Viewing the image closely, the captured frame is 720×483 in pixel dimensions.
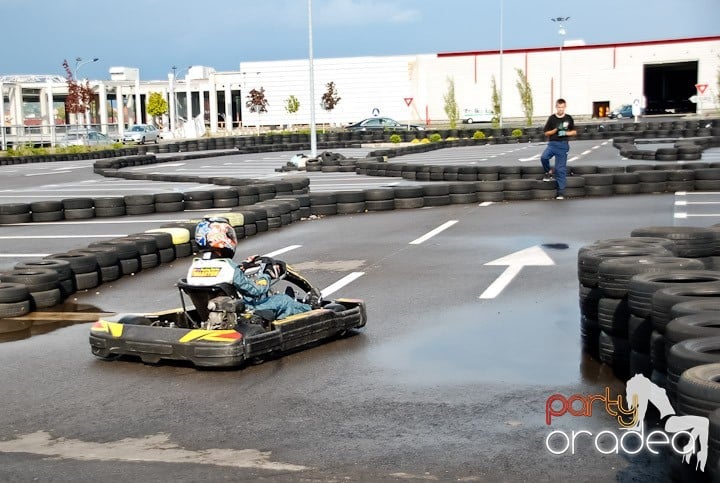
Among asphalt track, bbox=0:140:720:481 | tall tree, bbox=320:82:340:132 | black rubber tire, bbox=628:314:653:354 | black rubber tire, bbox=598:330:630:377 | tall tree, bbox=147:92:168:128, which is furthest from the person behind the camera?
tall tree, bbox=147:92:168:128

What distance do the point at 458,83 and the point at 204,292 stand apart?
227 feet

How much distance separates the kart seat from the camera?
7082mm

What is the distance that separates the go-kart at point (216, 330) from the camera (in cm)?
Result: 687

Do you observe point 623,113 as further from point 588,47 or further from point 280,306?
point 280,306

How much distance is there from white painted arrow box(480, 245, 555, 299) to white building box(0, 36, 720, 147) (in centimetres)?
5302

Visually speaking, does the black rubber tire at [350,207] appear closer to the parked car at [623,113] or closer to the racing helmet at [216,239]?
the racing helmet at [216,239]

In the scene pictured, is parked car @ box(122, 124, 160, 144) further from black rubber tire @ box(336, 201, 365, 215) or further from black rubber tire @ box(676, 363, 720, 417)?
black rubber tire @ box(676, 363, 720, 417)

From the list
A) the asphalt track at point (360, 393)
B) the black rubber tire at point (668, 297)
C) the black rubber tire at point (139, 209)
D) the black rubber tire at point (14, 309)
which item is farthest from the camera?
the black rubber tire at point (139, 209)

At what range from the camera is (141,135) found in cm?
5903

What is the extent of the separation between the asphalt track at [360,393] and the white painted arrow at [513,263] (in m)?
0.06


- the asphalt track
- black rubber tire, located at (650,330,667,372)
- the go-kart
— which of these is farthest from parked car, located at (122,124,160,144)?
black rubber tire, located at (650,330,667,372)

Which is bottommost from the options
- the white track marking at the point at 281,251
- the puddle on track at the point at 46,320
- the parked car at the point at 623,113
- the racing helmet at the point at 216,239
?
the puddle on track at the point at 46,320

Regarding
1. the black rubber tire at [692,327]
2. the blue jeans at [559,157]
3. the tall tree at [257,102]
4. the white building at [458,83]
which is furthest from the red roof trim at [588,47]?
the black rubber tire at [692,327]

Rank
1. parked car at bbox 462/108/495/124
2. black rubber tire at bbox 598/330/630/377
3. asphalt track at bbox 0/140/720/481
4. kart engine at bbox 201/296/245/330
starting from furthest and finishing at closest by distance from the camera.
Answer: parked car at bbox 462/108/495/124 → kart engine at bbox 201/296/245/330 → black rubber tire at bbox 598/330/630/377 → asphalt track at bbox 0/140/720/481
